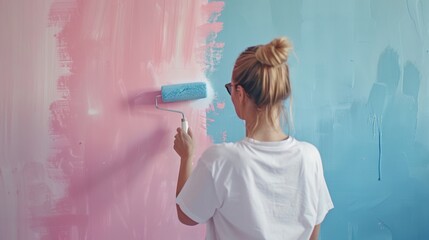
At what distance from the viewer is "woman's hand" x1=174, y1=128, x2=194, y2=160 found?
1016 millimetres

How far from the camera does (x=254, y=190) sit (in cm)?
75

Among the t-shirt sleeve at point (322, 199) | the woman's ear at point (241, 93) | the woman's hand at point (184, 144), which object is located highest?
the woman's ear at point (241, 93)

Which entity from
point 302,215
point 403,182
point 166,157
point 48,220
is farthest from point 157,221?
point 403,182

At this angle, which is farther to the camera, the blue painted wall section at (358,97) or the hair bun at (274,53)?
A: the blue painted wall section at (358,97)

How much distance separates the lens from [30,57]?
1059 millimetres

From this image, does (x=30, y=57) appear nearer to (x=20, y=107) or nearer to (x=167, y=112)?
(x=20, y=107)

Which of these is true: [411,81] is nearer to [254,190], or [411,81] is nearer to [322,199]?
[322,199]

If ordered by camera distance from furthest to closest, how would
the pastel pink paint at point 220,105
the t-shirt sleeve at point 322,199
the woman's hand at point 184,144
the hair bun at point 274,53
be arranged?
the pastel pink paint at point 220,105
the woman's hand at point 184,144
the t-shirt sleeve at point 322,199
the hair bun at point 274,53

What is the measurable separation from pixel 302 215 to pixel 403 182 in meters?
0.63

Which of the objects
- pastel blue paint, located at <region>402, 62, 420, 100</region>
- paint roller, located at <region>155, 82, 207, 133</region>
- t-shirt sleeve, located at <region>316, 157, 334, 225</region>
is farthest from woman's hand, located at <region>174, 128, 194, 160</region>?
pastel blue paint, located at <region>402, 62, 420, 100</region>

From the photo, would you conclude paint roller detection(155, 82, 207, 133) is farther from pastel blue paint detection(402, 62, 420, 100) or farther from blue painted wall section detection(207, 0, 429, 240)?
pastel blue paint detection(402, 62, 420, 100)

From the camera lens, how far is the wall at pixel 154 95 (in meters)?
1.06

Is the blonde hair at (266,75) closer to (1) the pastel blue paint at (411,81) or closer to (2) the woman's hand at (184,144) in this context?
(2) the woman's hand at (184,144)

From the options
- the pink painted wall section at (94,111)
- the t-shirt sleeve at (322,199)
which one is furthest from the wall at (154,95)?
the t-shirt sleeve at (322,199)
